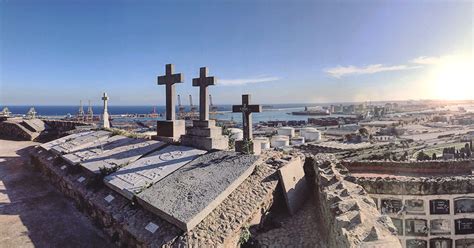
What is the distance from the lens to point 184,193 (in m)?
6.38

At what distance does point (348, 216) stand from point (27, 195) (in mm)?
9365

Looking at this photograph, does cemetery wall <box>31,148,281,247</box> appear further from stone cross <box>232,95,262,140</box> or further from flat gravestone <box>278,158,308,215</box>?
stone cross <box>232,95,262,140</box>

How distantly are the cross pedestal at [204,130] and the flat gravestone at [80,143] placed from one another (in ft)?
15.0

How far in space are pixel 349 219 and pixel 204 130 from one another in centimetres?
579

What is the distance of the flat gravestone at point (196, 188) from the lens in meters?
5.62

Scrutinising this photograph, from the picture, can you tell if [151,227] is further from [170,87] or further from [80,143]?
[80,143]

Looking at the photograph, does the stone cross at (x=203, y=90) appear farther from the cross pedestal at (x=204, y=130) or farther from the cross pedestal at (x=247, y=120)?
the cross pedestal at (x=247, y=120)

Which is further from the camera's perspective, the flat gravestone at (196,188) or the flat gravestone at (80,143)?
the flat gravestone at (80,143)

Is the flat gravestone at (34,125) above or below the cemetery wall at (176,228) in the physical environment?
above

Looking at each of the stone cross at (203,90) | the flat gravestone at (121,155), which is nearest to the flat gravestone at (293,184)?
the stone cross at (203,90)

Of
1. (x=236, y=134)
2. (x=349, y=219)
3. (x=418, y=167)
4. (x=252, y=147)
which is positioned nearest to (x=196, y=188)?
(x=252, y=147)

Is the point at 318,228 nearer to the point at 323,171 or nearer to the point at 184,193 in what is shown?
the point at 323,171

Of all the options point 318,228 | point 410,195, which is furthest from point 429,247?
point 318,228

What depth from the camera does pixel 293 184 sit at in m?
7.14
